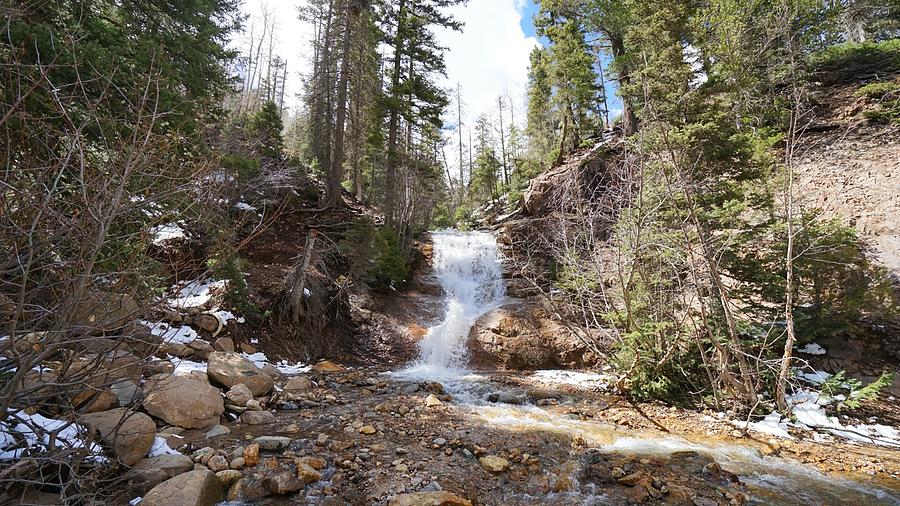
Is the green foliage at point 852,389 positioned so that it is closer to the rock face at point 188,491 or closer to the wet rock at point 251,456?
the wet rock at point 251,456

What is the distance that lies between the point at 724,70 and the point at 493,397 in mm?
14515

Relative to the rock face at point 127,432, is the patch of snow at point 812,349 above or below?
above

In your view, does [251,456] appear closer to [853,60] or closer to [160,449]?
[160,449]

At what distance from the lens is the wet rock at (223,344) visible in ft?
26.1

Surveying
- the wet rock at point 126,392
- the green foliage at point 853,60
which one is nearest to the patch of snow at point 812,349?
the wet rock at point 126,392

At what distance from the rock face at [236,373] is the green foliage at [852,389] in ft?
31.1

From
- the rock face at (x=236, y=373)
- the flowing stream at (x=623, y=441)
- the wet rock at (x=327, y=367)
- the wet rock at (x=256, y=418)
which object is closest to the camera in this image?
the flowing stream at (x=623, y=441)

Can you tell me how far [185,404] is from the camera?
515cm

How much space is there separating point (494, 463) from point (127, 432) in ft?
13.0

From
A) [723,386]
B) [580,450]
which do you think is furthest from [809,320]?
[580,450]

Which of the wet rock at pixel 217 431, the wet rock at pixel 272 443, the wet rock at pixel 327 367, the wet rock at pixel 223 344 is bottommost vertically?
the wet rock at pixel 272 443

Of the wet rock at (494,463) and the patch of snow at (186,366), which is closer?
the wet rock at (494,463)

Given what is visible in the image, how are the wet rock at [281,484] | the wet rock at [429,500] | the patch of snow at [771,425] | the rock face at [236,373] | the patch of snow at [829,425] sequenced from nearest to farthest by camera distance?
the wet rock at [429,500] → the wet rock at [281,484] → the patch of snow at [829,425] → the patch of snow at [771,425] → the rock face at [236,373]

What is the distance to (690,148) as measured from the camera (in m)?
9.23
